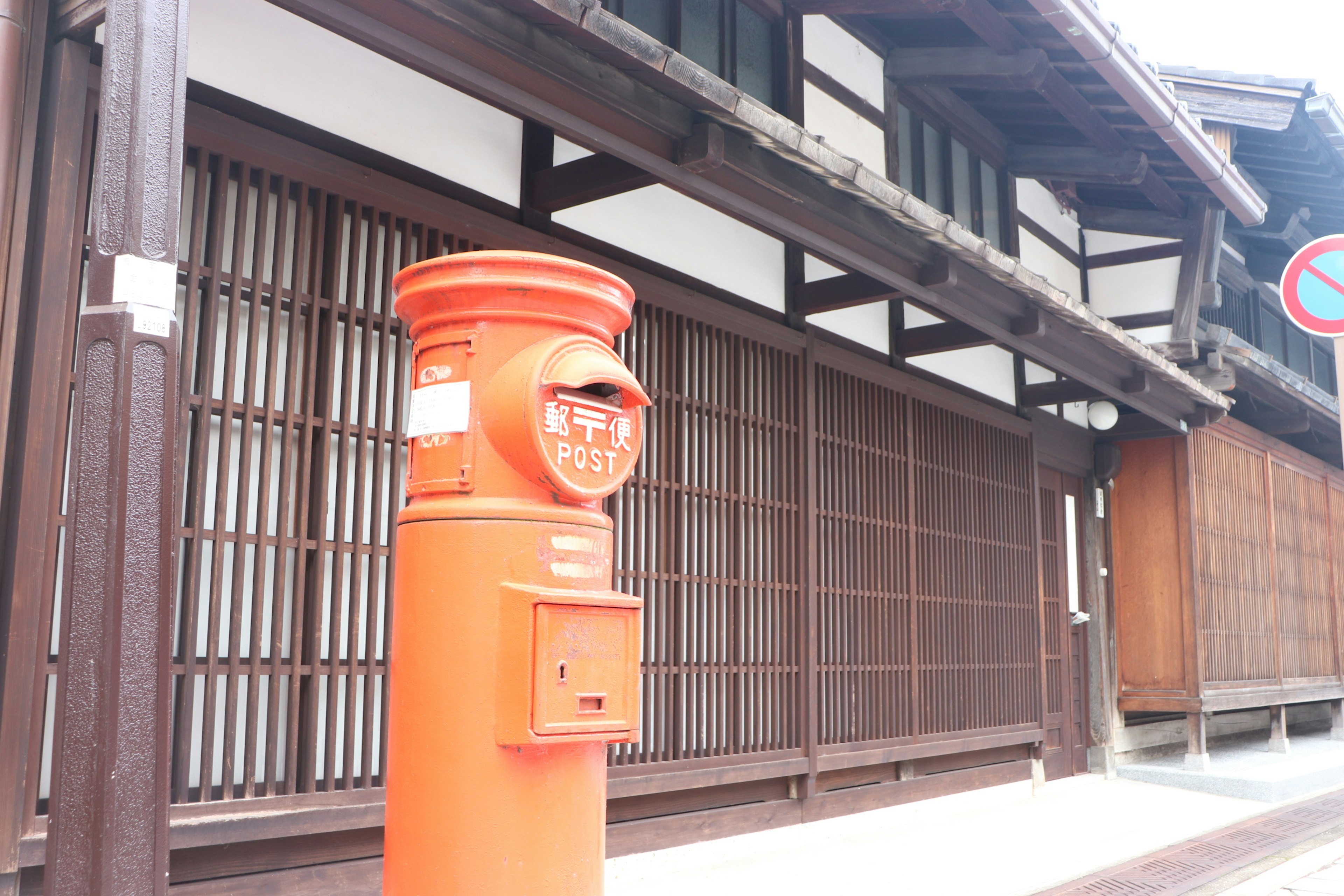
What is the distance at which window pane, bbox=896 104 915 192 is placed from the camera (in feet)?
23.7

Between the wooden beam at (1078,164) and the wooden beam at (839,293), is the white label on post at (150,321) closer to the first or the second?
the wooden beam at (839,293)

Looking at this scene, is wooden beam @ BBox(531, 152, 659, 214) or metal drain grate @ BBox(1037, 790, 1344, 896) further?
metal drain grate @ BBox(1037, 790, 1344, 896)

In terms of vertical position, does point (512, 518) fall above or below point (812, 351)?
below

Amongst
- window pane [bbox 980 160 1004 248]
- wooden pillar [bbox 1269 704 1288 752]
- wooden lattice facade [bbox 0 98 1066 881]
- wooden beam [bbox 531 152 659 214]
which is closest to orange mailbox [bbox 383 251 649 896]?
wooden lattice facade [bbox 0 98 1066 881]

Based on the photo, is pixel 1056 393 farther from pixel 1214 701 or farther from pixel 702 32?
pixel 702 32

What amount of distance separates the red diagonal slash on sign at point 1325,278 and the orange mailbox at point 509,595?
4081mm

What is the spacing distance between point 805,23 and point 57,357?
481cm

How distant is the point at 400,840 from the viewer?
2.47 meters

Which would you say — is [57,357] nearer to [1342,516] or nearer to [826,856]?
[826,856]

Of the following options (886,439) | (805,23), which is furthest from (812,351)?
(805,23)

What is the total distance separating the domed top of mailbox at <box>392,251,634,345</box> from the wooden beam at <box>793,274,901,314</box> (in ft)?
11.3

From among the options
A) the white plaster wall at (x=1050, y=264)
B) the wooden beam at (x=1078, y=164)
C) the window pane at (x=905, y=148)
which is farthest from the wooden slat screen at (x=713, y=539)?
the white plaster wall at (x=1050, y=264)

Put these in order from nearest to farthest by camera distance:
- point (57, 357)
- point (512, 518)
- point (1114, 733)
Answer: point (512, 518) < point (57, 357) < point (1114, 733)

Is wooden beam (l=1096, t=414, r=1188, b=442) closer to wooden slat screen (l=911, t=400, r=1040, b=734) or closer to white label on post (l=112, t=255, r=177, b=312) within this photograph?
wooden slat screen (l=911, t=400, r=1040, b=734)
